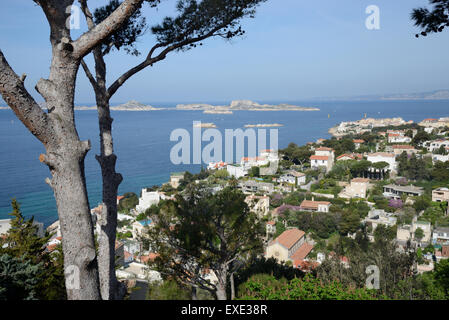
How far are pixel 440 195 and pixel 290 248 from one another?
1148 cm

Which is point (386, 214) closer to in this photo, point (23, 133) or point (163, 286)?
point (163, 286)

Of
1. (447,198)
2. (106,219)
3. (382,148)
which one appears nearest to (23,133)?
(382,148)

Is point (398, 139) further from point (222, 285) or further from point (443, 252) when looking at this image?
point (222, 285)

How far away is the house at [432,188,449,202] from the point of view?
18406mm

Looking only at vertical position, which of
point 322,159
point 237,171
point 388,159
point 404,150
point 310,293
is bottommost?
point 237,171

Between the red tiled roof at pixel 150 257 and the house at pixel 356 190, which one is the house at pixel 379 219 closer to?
the house at pixel 356 190

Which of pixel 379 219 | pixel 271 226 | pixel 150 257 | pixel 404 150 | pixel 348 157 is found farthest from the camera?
pixel 348 157

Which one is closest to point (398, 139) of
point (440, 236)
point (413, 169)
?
point (413, 169)

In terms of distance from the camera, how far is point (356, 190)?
2131 centimetres

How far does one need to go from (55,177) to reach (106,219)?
638 mm

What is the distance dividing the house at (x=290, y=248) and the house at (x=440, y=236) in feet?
17.3

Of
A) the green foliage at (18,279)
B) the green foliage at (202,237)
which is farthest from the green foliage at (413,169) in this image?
the green foliage at (18,279)

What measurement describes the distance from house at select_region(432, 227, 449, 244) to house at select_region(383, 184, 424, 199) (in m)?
6.05

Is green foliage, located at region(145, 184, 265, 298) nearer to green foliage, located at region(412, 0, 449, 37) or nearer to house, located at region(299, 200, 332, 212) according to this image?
green foliage, located at region(412, 0, 449, 37)
